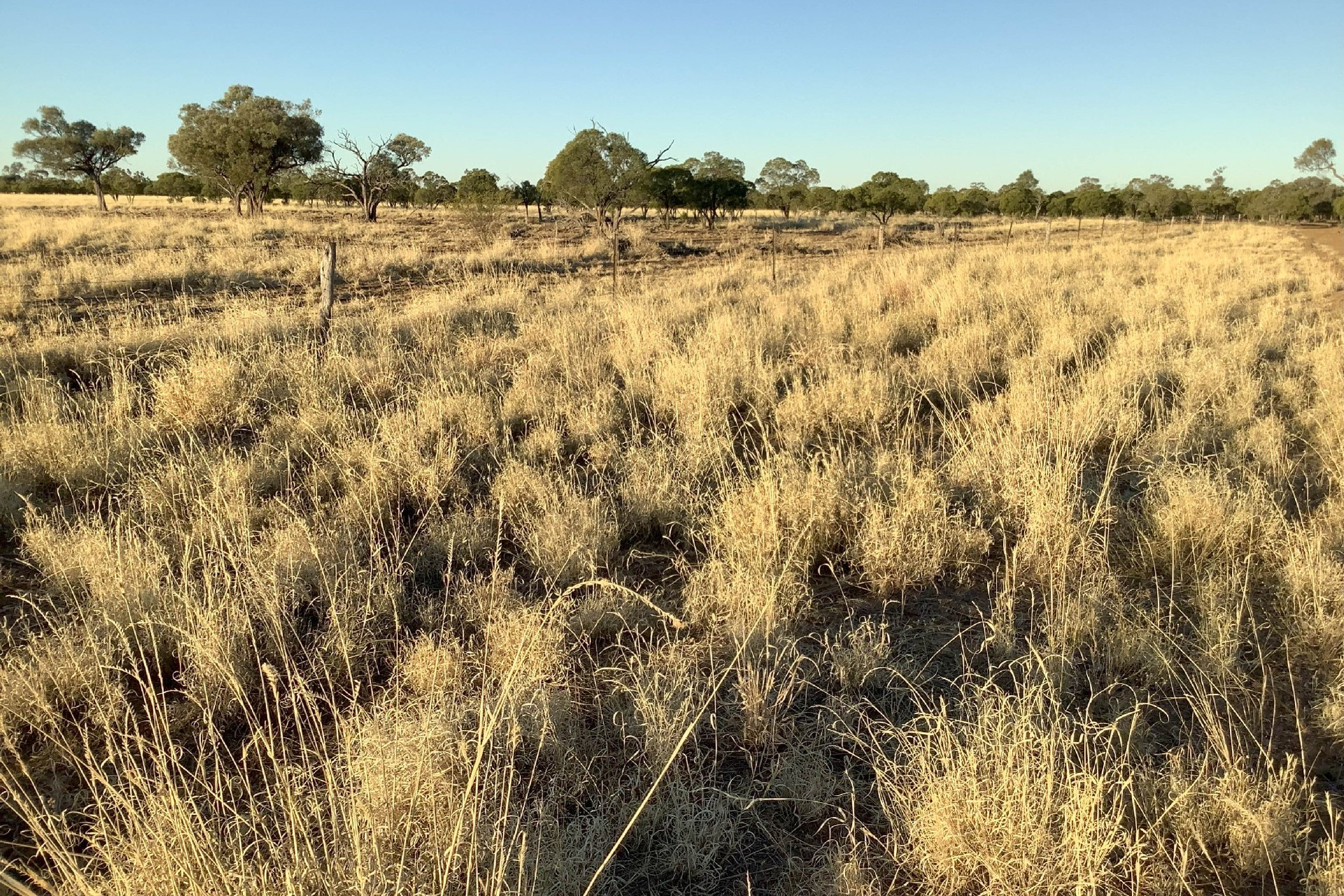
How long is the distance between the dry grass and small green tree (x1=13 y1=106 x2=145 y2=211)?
41.7m

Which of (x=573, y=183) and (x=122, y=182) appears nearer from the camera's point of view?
(x=573, y=183)

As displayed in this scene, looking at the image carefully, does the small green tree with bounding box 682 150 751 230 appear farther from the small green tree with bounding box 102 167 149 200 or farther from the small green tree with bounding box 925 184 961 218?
the small green tree with bounding box 102 167 149 200

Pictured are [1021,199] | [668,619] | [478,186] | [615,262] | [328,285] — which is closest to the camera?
[668,619]

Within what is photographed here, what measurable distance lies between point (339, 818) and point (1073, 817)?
198 centimetres

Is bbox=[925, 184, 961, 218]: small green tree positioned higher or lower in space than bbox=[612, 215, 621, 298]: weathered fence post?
higher

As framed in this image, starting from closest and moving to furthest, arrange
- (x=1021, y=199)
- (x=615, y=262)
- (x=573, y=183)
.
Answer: (x=615, y=262) → (x=573, y=183) → (x=1021, y=199)

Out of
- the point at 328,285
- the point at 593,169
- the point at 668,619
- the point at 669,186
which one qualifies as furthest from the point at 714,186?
the point at 668,619

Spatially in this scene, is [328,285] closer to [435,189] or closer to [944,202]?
[435,189]

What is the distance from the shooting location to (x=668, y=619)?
10.8ft

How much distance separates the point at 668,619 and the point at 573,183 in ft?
82.6

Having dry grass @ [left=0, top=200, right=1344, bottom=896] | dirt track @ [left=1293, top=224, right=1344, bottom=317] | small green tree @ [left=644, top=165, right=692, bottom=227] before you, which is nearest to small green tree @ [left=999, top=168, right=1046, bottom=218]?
dirt track @ [left=1293, top=224, right=1344, bottom=317]

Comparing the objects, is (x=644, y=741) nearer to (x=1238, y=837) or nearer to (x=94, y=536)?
(x=1238, y=837)

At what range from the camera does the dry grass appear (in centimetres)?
191

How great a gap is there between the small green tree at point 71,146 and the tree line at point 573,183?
0.23 ft
